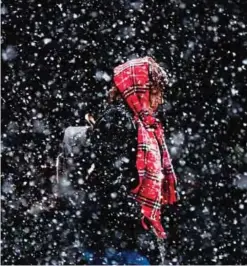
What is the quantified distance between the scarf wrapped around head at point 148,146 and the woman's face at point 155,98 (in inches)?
0.9

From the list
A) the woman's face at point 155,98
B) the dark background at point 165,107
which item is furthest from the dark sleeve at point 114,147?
the dark background at point 165,107

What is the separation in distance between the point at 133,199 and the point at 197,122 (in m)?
0.42

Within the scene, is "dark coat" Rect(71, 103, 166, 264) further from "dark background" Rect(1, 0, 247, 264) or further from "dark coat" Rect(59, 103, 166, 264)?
"dark background" Rect(1, 0, 247, 264)

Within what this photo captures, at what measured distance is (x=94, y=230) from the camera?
210 cm

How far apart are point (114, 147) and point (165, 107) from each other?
0.42 m

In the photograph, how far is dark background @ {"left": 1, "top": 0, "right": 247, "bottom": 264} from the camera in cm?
223

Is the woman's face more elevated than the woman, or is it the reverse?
the woman's face

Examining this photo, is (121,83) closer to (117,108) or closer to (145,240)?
(117,108)

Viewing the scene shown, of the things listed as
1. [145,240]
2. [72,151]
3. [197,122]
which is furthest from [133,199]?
[197,122]

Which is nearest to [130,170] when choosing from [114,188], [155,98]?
[114,188]

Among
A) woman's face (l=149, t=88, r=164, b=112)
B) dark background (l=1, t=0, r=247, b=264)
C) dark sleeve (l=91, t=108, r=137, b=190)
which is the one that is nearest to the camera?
dark sleeve (l=91, t=108, r=137, b=190)

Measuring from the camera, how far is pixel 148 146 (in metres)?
1.99

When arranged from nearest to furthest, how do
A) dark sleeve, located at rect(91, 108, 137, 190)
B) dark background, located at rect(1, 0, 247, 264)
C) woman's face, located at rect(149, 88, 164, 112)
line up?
1. dark sleeve, located at rect(91, 108, 137, 190)
2. woman's face, located at rect(149, 88, 164, 112)
3. dark background, located at rect(1, 0, 247, 264)

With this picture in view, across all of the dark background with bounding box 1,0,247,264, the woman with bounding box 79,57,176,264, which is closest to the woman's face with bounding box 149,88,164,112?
the woman with bounding box 79,57,176,264
